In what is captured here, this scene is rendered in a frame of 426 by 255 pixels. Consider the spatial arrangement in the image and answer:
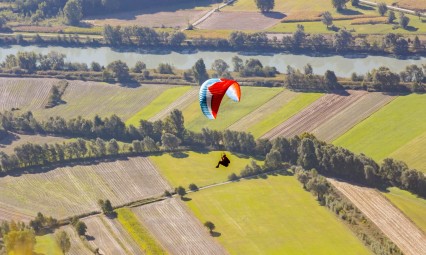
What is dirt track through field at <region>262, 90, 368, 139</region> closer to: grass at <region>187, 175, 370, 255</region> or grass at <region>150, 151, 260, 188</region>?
grass at <region>150, 151, 260, 188</region>

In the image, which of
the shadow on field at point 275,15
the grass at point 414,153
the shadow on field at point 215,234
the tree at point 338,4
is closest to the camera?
the shadow on field at point 215,234

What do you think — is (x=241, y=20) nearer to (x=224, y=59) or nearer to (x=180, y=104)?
(x=224, y=59)

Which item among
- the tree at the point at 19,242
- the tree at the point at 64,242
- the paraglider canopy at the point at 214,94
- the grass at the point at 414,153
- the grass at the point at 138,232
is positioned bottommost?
the grass at the point at 414,153

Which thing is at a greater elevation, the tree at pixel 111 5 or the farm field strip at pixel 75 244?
the farm field strip at pixel 75 244

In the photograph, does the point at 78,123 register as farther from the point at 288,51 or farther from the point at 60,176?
the point at 288,51

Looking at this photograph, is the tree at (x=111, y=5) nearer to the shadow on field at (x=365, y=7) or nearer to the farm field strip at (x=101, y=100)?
the farm field strip at (x=101, y=100)

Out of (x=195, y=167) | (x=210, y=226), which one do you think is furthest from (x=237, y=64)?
(x=210, y=226)

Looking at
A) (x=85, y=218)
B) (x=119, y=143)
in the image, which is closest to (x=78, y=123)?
(x=119, y=143)

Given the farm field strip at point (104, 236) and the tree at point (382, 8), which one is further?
the tree at point (382, 8)

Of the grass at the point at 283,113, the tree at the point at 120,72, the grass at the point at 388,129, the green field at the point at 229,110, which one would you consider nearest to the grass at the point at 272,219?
the grass at the point at 388,129
